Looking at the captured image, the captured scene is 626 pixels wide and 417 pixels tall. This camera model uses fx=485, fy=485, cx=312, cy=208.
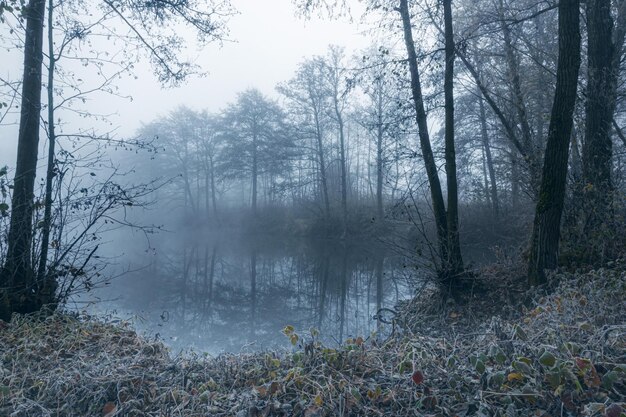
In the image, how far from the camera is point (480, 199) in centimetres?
2070

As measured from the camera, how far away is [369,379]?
3551 millimetres

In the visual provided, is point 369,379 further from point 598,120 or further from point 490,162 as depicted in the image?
point 490,162

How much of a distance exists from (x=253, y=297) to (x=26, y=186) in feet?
20.7

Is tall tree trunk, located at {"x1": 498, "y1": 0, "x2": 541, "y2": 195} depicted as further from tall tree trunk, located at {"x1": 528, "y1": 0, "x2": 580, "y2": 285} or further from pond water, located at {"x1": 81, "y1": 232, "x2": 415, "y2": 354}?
pond water, located at {"x1": 81, "y1": 232, "x2": 415, "y2": 354}

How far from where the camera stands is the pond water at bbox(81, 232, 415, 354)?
26.8 ft

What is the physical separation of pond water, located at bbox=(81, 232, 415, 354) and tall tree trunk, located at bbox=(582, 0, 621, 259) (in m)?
3.41

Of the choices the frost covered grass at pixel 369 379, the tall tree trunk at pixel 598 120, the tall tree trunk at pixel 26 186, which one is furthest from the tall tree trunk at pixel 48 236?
the tall tree trunk at pixel 598 120

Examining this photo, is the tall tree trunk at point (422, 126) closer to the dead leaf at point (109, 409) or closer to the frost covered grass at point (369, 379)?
the frost covered grass at point (369, 379)

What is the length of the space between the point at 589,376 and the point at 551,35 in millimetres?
11099

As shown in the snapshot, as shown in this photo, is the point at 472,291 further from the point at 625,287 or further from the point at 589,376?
the point at 589,376

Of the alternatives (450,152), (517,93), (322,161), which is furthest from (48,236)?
(322,161)

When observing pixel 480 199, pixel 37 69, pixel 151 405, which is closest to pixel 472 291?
pixel 151 405

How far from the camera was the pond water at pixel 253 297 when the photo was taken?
26.8 feet

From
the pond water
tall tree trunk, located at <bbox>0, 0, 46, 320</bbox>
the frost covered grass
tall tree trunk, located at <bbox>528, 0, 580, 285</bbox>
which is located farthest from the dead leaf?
tall tree trunk, located at <bbox>528, 0, 580, 285</bbox>
